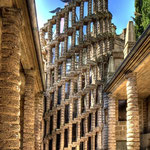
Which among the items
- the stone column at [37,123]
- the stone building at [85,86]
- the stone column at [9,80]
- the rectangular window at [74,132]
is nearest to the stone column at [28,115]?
the stone building at [85,86]

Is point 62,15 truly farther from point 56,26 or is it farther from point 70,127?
point 70,127

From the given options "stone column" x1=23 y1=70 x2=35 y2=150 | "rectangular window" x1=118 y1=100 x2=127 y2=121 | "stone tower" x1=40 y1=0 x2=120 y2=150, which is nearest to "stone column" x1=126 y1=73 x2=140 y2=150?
"stone column" x1=23 y1=70 x2=35 y2=150

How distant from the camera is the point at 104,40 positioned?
23.1 m

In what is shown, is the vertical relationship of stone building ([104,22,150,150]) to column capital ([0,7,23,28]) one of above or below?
below

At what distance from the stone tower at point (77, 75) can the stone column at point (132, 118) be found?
10.0 metres

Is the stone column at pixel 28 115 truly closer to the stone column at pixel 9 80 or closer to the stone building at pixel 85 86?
the stone building at pixel 85 86

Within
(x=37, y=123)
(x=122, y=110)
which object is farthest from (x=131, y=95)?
(x=122, y=110)

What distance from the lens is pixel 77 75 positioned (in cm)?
2283

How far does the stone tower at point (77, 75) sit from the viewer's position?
21312mm

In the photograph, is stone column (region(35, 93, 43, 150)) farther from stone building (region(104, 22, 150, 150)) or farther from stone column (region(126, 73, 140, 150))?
stone column (region(126, 73, 140, 150))

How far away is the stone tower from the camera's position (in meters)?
21.3

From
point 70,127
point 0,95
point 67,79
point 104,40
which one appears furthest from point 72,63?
point 0,95

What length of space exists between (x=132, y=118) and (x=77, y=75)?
12729mm

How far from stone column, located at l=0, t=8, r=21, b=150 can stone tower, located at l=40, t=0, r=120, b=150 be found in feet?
48.9
